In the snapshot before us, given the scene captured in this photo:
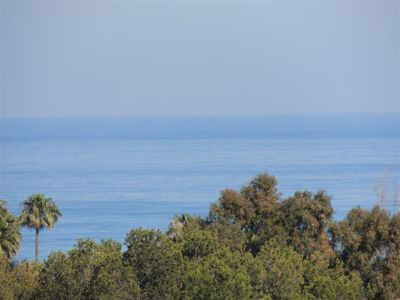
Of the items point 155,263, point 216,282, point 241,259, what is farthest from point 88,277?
point 241,259

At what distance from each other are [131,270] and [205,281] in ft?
7.66

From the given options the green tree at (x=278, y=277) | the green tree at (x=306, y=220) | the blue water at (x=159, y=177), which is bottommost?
the blue water at (x=159, y=177)

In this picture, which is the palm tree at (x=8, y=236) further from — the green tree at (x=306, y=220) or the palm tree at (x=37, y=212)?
the green tree at (x=306, y=220)

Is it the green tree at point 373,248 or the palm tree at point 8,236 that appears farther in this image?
the palm tree at point 8,236

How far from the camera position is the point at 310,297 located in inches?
1351

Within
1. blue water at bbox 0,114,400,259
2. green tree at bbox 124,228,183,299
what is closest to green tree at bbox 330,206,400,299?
green tree at bbox 124,228,183,299

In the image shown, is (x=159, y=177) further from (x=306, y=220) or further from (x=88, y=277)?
(x=88, y=277)

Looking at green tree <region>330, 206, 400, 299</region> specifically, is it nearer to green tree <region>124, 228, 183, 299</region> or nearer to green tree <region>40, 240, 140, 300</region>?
green tree <region>124, 228, 183, 299</region>

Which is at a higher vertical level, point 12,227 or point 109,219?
point 12,227

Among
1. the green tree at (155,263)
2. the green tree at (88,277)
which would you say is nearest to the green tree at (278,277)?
the green tree at (155,263)

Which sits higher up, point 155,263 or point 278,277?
point 155,263

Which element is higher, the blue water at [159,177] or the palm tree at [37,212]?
the palm tree at [37,212]

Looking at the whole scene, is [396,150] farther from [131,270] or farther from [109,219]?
[131,270]

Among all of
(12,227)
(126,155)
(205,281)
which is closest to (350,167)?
(126,155)
